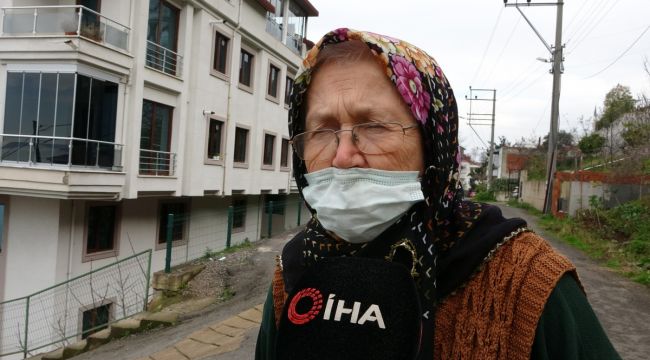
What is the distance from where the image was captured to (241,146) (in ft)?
54.9

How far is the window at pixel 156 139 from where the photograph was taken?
39.7 feet

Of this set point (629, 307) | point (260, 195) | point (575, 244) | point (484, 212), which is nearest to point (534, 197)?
point (575, 244)

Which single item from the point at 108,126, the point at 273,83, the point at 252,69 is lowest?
the point at 108,126

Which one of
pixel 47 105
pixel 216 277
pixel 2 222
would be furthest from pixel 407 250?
pixel 2 222

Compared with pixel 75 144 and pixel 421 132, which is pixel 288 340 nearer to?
pixel 421 132

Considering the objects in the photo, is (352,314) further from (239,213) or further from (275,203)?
(275,203)

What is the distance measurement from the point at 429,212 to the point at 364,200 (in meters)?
0.18

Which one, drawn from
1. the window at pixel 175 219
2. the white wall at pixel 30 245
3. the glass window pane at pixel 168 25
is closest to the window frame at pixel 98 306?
the white wall at pixel 30 245

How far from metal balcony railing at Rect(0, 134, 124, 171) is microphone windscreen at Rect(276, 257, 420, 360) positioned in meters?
10.5

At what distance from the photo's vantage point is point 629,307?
6.32m

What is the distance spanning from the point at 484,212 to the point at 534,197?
946 inches

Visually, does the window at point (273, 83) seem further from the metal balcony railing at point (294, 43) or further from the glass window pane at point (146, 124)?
the glass window pane at point (146, 124)

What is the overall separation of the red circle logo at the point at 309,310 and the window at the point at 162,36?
40.0 feet

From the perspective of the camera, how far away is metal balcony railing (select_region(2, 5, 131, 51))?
33.6 feet
